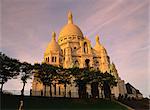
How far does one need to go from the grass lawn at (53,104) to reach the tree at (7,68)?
3865 millimetres

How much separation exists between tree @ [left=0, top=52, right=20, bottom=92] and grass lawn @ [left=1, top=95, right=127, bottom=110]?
3.87 m

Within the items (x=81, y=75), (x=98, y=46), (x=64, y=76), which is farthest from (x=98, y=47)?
(x=64, y=76)

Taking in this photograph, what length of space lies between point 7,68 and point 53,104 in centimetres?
852

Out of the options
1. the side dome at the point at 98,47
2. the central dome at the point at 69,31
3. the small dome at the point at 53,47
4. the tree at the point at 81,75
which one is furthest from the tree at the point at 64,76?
the central dome at the point at 69,31

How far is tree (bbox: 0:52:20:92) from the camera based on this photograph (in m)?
35.8

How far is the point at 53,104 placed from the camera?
34.7m

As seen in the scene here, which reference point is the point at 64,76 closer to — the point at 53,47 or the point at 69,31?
the point at 53,47

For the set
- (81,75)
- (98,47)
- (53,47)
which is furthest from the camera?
(98,47)

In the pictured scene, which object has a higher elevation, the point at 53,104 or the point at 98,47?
the point at 98,47

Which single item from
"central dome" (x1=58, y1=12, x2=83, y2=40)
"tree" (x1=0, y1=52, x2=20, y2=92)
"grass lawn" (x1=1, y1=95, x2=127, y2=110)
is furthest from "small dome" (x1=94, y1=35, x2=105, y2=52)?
"tree" (x1=0, y1=52, x2=20, y2=92)

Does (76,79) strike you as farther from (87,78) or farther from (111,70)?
(111,70)

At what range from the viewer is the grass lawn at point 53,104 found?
100 ft

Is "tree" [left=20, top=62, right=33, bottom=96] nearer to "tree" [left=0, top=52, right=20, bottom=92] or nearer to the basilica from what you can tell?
"tree" [left=0, top=52, right=20, bottom=92]

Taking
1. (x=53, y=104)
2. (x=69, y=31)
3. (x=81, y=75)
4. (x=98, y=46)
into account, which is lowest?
(x=53, y=104)
